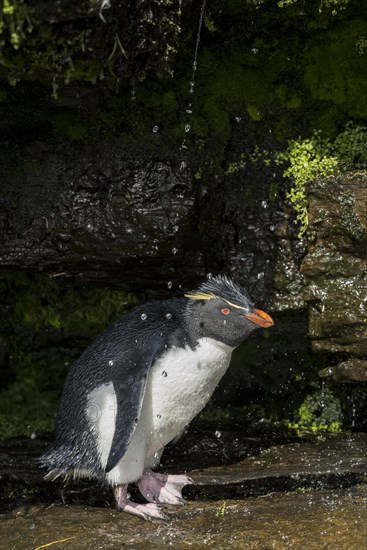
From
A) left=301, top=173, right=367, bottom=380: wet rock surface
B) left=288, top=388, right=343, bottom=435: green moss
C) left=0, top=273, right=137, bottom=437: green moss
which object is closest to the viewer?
left=301, top=173, right=367, bottom=380: wet rock surface

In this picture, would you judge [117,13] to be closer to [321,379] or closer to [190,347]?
[190,347]

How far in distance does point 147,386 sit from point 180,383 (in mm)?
174

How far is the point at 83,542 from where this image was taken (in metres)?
4.71

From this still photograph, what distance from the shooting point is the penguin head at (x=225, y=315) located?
16.8 ft

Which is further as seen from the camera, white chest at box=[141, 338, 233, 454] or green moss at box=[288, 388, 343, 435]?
green moss at box=[288, 388, 343, 435]

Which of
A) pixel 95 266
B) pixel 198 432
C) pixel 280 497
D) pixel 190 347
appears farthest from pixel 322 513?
pixel 95 266

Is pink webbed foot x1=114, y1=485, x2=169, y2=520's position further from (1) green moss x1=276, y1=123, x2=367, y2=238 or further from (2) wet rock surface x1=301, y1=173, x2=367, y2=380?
(1) green moss x1=276, y1=123, x2=367, y2=238

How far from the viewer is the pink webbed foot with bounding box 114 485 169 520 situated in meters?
5.00

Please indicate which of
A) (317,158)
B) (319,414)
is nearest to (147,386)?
(319,414)

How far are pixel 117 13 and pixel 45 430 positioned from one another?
3.18 meters

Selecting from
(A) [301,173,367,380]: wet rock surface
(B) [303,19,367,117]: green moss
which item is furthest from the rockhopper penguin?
(B) [303,19,367,117]: green moss

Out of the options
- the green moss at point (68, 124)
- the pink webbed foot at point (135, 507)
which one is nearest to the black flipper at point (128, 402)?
the pink webbed foot at point (135, 507)

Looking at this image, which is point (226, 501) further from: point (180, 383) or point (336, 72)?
point (336, 72)

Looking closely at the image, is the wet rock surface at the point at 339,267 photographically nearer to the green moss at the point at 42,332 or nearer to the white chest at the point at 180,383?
the white chest at the point at 180,383
